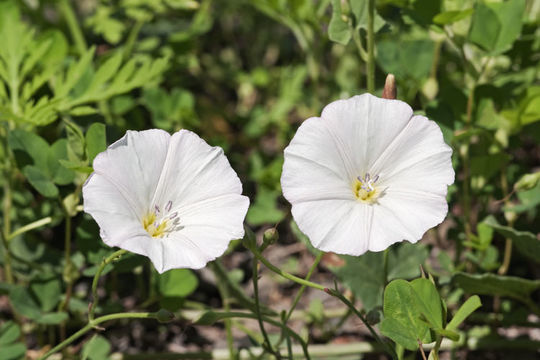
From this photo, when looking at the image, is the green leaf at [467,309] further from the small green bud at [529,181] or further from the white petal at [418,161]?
the small green bud at [529,181]

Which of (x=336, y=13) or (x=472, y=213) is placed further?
(x=472, y=213)

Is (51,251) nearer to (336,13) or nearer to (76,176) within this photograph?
(76,176)

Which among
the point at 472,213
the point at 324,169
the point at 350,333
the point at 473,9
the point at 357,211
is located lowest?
the point at 350,333

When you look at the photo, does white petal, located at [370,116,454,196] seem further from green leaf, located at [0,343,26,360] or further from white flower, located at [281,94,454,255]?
green leaf, located at [0,343,26,360]

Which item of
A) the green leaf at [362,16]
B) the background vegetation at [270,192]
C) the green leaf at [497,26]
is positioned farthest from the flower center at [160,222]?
the green leaf at [497,26]

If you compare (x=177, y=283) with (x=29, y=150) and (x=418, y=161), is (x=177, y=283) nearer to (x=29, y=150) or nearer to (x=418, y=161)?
(x=29, y=150)

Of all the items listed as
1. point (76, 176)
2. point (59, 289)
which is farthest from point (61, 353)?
point (76, 176)

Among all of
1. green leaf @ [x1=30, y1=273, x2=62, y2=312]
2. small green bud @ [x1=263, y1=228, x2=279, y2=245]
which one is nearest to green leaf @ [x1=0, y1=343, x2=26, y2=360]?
green leaf @ [x1=30, y1=273, x2=62, y2=312]
